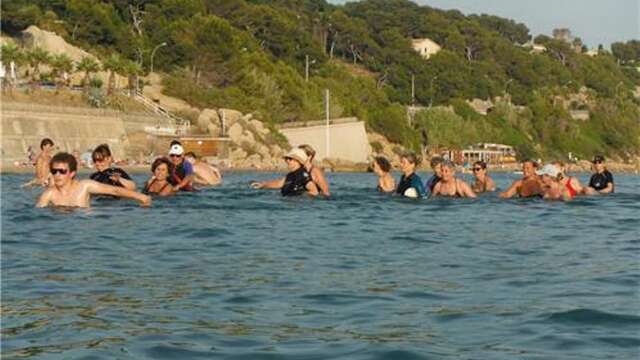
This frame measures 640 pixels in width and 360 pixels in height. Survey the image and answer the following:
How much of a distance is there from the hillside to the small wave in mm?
78873


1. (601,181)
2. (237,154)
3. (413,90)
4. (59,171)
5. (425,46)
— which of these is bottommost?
(601,181)

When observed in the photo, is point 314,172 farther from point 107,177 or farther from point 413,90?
point 413,90

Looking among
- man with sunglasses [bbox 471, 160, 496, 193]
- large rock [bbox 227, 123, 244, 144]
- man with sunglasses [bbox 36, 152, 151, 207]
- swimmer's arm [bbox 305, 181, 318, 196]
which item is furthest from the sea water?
large rock [bbox 227, 123, 244, 144]

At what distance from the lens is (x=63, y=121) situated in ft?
202

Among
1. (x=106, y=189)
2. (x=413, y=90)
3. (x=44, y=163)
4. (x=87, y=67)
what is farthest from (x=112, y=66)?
(x=413, y=90)

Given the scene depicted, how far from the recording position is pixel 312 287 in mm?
8430

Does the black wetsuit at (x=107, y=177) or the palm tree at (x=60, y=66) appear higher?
the palm tree at (x=60, y=66)

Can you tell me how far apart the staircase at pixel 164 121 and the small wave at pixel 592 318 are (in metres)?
61.3

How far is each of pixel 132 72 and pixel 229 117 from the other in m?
7.54

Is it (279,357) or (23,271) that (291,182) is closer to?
(23,271)

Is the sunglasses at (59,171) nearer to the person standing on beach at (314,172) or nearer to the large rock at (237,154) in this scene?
the person standing on beach at (314,172)

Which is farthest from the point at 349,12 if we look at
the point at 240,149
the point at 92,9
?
the point at 240,149

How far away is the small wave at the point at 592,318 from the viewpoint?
7.05m

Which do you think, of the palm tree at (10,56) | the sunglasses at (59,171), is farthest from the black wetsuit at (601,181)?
the palm tree at (10,56)
